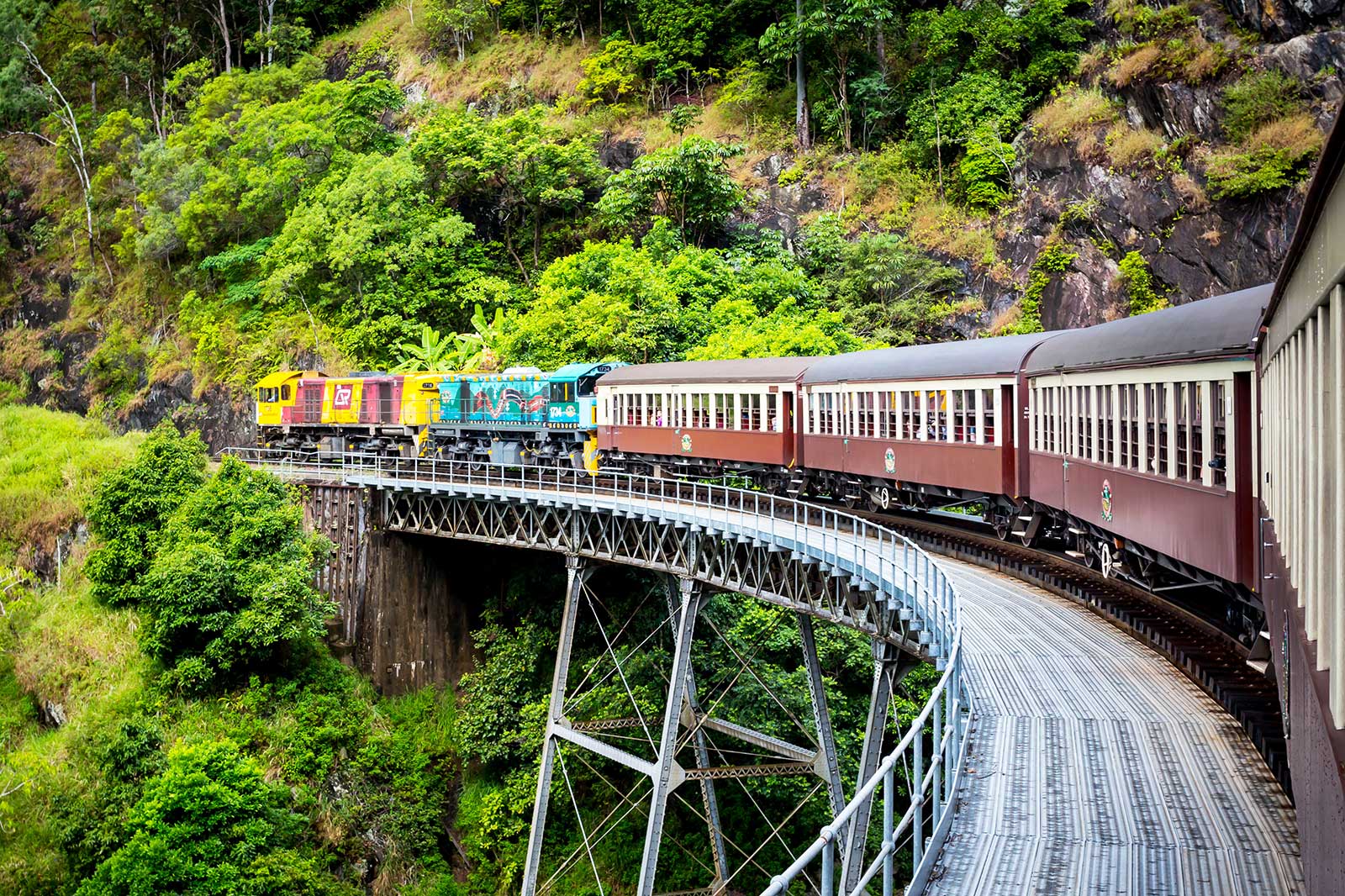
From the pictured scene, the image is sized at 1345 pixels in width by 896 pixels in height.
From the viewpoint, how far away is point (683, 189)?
42.3 metres

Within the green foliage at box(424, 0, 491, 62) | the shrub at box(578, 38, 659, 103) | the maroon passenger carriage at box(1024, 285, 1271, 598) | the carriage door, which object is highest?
the green foliage at box(424, 0, 491, 62)

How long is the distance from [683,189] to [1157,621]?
31413 mm

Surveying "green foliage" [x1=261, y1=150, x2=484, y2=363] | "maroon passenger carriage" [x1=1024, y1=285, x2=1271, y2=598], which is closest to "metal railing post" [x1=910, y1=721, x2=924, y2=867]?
"maroon passenger carriage" [x1=1024, y1=285, x2=1271, y2=598]

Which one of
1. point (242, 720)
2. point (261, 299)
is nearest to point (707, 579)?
point (242, 720)

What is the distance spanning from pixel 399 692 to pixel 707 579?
12.4 m

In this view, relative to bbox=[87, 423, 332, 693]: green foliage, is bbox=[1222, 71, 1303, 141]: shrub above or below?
above

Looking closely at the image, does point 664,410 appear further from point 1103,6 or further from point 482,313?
point 1103,6

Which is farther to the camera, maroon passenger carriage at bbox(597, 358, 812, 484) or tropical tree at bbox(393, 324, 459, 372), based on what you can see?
tropical tree at bbox(393, 324, 459, 372)

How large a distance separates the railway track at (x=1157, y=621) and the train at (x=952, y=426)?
0.36m

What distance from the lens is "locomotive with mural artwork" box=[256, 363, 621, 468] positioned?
103 feet

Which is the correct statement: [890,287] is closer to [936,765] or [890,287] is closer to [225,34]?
[936,765]

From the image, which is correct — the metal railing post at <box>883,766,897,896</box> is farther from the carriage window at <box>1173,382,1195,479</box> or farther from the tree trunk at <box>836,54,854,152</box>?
the tree trunk at <box>836,54,854,152</box>

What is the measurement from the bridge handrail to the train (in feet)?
5.50

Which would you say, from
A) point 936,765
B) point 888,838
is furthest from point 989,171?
point 888,838
